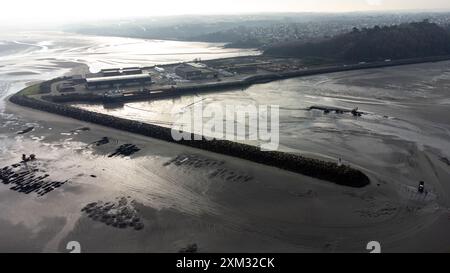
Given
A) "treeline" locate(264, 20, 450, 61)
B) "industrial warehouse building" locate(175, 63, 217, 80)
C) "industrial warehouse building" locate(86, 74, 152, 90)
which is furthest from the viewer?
"treeline" locate(264, 20, 450, 61)

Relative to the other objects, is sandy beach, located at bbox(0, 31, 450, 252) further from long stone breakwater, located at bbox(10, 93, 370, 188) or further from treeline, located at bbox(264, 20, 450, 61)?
treeline, located at bbox(264, 20, 450, 61)

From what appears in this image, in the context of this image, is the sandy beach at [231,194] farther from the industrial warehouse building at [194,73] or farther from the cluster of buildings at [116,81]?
the industrial warehouse building at [194,73]

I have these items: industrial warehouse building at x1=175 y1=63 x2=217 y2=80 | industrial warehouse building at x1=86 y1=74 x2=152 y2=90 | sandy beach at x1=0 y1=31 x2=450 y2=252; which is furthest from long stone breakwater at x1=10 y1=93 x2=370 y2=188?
industrial warehouse building at x1=175 y1=63 x2=217 y2=80

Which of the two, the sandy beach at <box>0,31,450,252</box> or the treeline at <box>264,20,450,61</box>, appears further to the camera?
the treeline at <box>264,20,450,61</box>

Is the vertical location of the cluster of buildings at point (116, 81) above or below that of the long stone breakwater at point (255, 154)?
above

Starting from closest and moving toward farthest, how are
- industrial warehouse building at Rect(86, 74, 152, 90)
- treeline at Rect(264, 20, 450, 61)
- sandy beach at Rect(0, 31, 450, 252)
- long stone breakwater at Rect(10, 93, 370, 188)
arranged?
sandy beach at Rect(0, 31, 450, 252) < long stone breakwater at Rect(10, 93, 370, 188) < industrial warehouse building at Rect(86, 74, 152, 90) < treeline at Rect(264, 20, 450, 61)

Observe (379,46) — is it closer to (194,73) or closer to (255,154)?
(194,73)

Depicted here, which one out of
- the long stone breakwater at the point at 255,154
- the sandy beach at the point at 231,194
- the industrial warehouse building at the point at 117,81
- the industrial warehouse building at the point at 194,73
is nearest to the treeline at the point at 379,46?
the industrial warehouse building at the point at 194,73
